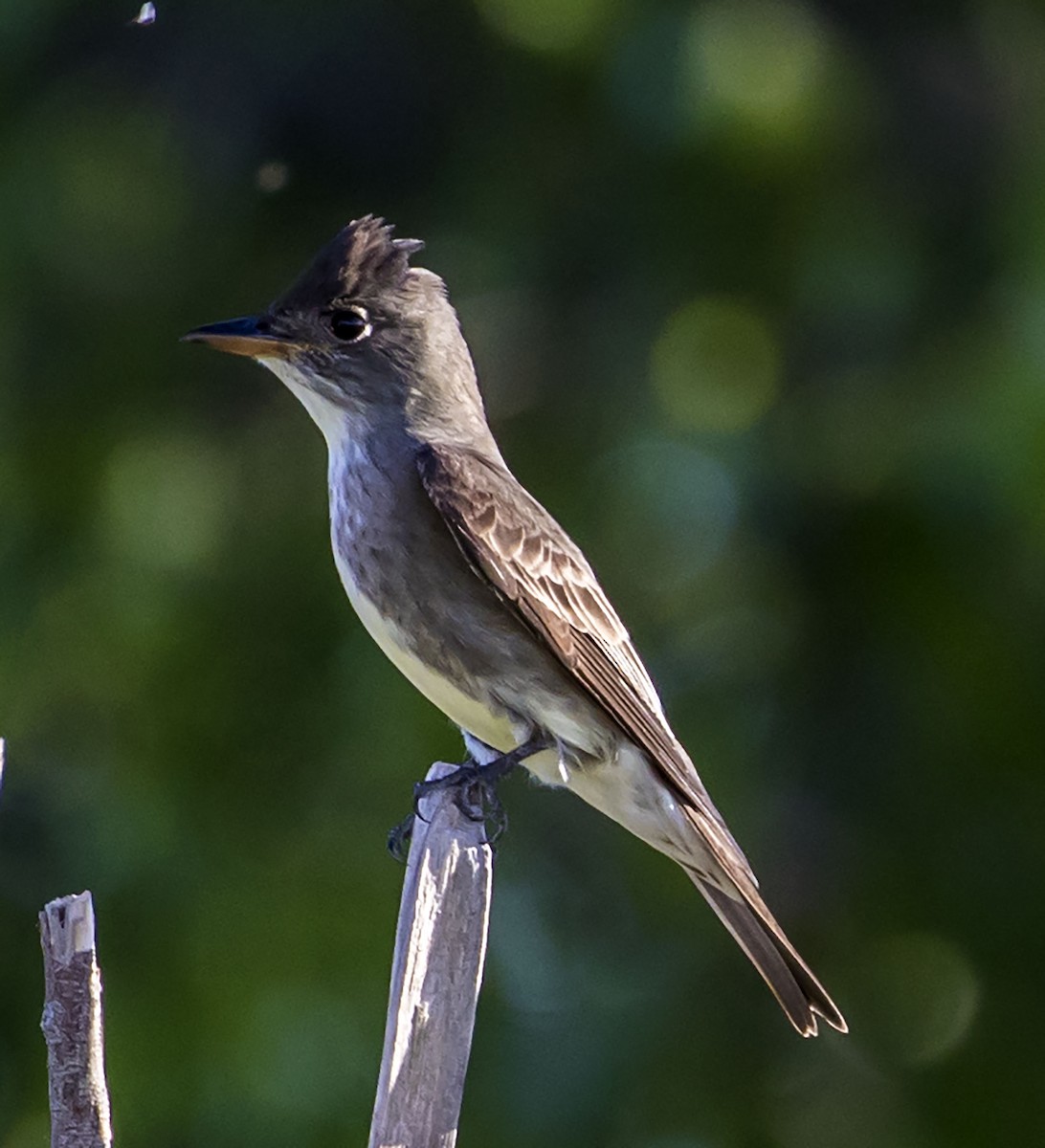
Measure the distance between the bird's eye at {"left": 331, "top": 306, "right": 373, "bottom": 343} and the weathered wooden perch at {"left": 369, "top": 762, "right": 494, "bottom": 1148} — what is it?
1.52 metres

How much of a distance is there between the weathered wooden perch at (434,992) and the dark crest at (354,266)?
1546 millimetres

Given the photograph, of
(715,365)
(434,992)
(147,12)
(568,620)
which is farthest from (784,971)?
(147,12)

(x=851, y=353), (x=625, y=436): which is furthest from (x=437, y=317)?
(x=851, y=353)

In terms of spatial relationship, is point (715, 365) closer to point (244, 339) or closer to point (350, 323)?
point (350, 323)

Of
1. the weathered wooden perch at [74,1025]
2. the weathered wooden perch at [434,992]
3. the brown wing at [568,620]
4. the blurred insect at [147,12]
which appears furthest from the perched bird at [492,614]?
the weathered wooden perch at [74,1025]

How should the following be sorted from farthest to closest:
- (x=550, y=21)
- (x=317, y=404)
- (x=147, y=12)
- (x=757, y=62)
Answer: (x=147, y=12), (x=550, y=21), (x=757, y=62), (x=317, y=404)

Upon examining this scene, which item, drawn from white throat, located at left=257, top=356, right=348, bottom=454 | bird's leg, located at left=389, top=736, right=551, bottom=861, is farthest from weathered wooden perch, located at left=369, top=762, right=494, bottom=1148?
white throat, located at left=257, top=356, right=348, bottom=454

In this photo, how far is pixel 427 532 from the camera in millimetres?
4082

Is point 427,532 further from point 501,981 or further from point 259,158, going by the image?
point 259,158

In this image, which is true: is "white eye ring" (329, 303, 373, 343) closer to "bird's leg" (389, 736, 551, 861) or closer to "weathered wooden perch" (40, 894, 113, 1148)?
"bird's leg" (389, 736, 551, 861)

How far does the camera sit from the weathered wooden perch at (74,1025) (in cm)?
220

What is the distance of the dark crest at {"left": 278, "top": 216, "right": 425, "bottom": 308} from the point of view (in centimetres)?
438

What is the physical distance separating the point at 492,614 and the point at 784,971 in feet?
2.74

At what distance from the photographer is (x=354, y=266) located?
441cm
